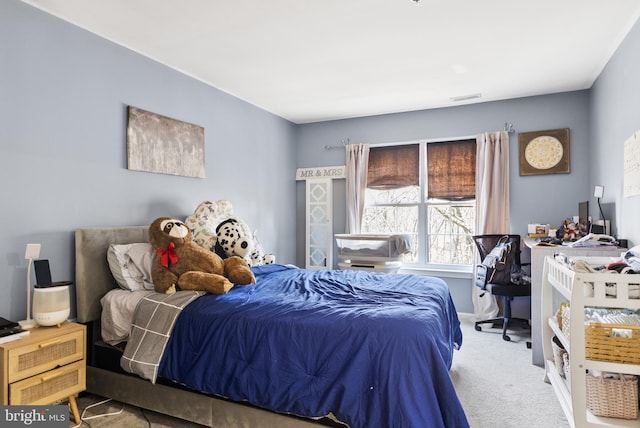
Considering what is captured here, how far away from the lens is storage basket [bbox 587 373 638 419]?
72.4 inches

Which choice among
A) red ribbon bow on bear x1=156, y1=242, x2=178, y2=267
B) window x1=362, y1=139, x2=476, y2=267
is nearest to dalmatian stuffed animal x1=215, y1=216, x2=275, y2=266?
red ribbon bow on bear x1=156, y1=242, x2=178, y2=267

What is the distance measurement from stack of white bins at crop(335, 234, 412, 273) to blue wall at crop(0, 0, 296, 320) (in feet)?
5.88

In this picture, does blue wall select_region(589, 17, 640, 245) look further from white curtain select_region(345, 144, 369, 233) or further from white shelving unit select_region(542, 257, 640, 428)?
white curtain select_region(345, 144, 369, 233)

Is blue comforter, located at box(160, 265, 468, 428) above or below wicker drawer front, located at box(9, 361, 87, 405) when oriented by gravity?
above

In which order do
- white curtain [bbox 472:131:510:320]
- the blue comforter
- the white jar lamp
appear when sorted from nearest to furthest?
1. the blue comforter
2. the white jar lamp
3. white curtain [bbox 472:131:510:320]

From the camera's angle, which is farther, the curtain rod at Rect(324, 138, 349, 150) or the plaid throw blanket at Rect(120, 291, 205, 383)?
the curtain rod at Rect(324, 138, 349, 150)

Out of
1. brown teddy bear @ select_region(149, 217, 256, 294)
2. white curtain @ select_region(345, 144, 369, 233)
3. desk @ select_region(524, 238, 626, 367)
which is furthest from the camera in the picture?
white curtain @ select_region(345, 144, 369, 233)

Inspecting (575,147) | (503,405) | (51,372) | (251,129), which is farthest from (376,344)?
(575,147)

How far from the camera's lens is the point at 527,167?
427 cm

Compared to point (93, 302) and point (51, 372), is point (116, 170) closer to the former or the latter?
point (93, 302)

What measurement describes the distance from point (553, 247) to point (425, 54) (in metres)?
1.88

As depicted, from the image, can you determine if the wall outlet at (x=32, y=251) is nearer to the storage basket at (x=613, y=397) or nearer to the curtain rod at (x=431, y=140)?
the storage basket at (x=613, y=397)

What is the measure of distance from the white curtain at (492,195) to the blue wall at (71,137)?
3.06 metres

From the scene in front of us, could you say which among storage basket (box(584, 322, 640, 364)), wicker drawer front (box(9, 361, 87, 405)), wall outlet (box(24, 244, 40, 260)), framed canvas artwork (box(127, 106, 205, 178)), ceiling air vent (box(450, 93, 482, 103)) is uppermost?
ceiling air vent (box(450, 93, 482, 103))
